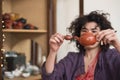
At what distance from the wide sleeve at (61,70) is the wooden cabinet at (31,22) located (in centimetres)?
50

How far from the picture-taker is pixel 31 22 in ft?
5.79

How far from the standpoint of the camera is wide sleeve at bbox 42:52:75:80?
112cm

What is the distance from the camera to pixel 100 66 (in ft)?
3.60

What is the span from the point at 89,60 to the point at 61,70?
13 centimetres

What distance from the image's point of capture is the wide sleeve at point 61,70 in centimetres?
112

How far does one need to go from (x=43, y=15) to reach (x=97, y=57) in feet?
2.22

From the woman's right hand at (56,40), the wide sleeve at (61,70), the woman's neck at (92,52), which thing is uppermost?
the woman's right hand at (56,40)

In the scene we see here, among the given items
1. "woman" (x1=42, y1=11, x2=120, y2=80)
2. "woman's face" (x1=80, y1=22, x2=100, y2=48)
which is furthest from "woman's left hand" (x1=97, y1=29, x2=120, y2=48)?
"woman's face" (x1=80, y1=22, x2=100, y2=48)

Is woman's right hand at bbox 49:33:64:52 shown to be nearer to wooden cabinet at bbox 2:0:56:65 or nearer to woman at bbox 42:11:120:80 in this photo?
woman at bbox 42:11:120:80

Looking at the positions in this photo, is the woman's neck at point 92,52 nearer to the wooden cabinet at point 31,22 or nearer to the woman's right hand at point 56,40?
the woman's right hand at point 56,40

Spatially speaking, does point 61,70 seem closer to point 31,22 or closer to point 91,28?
point 91,28

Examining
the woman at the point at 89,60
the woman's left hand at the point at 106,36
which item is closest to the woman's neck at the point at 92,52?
the woman at the point at 89,60

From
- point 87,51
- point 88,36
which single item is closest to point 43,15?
point 87,51

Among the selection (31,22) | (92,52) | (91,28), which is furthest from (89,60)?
(31,22)
